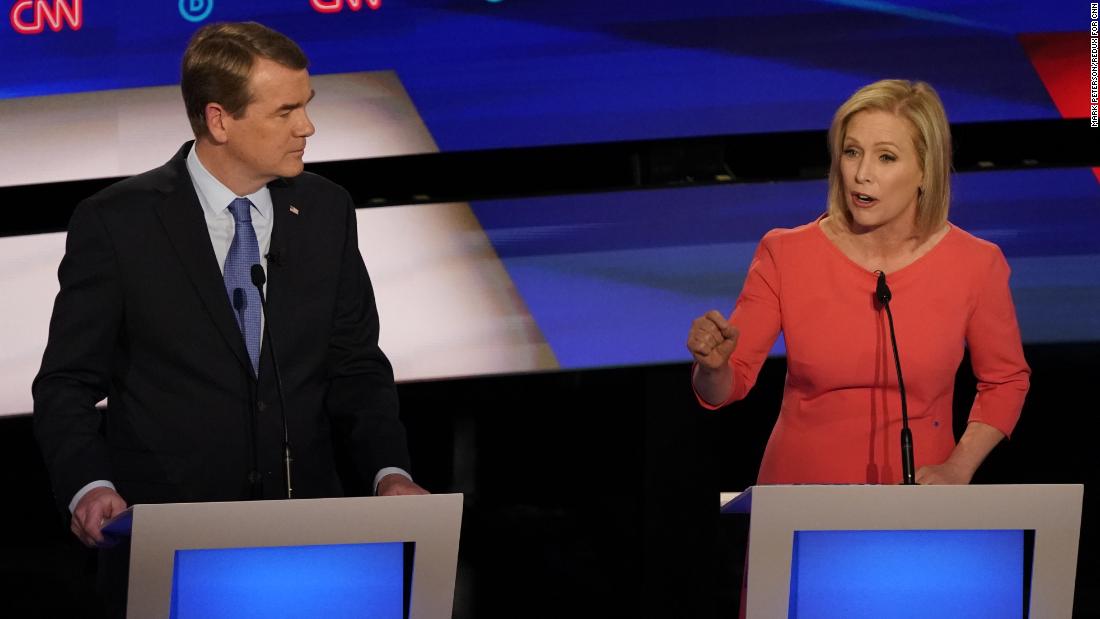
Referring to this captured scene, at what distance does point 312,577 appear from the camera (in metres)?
1.81

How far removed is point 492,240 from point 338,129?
0.50 m

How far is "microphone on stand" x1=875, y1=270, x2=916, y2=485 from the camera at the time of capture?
2111 mm

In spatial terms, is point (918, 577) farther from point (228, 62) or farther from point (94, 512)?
point (228, 62)

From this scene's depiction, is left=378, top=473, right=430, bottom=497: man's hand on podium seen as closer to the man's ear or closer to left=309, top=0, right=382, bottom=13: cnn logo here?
the man's ear

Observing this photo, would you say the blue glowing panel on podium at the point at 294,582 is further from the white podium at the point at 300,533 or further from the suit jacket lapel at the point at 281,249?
the suit jacket lapel at the point at 281,249

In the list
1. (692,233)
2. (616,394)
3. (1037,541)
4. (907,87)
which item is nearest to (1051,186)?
(692,233)

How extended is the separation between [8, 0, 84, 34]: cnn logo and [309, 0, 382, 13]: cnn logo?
1.93 ft

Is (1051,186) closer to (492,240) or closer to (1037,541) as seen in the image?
(492,240)

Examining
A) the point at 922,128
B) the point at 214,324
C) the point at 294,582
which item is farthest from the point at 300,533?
the point at 922,128

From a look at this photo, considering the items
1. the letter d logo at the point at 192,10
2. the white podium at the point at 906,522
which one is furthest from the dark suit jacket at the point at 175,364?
the letter d logo at the point at 192,10

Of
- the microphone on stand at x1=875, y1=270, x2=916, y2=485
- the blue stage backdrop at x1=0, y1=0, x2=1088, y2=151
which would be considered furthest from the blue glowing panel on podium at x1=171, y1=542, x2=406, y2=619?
the blue stage backdrop at x1=0, y1=0, x2=1088, y2=151

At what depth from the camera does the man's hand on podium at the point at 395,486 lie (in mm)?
2249

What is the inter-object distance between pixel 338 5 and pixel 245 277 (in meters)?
1.46

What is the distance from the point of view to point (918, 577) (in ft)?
6.21
